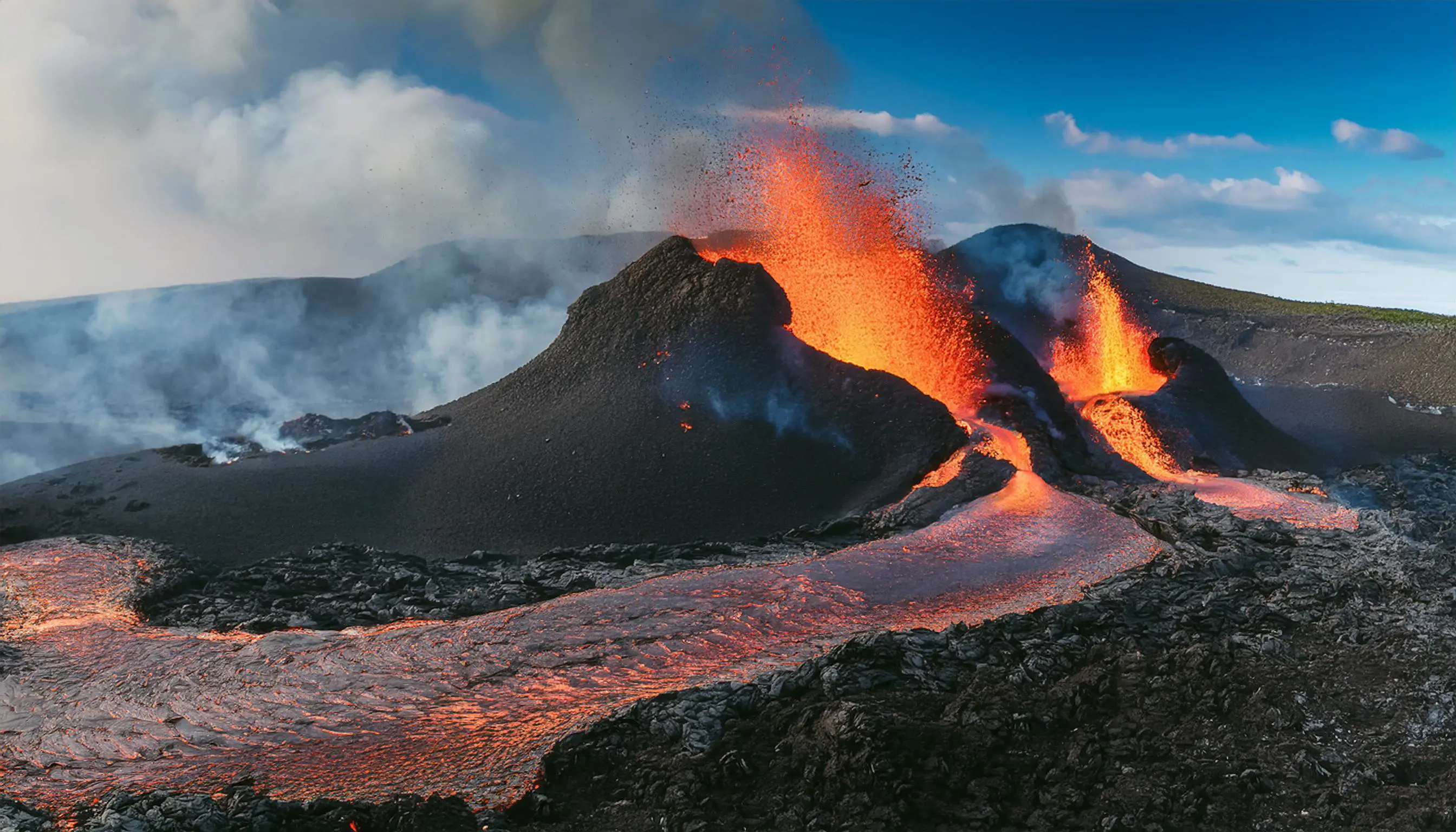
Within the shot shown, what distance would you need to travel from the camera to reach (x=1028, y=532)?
64.9 ft

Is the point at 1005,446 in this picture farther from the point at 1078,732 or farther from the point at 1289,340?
the point at 1289,340

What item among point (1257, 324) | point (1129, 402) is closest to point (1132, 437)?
point (1129, 402)

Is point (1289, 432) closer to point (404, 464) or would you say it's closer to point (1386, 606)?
point (1386, 606)

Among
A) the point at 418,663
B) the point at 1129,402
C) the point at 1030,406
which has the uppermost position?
the point at 1030,406

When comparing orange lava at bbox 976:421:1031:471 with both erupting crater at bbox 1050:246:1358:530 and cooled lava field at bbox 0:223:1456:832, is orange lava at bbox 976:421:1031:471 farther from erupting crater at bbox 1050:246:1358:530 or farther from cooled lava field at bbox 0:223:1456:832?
erupting crater at bbox 1050:246:1358:530

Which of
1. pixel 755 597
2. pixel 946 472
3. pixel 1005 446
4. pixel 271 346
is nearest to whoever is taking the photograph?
pixel 755 597

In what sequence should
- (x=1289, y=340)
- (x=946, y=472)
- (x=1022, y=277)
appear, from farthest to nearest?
(x=1289, y=340)
(x=1022, y=277)
(x=946, y=472)

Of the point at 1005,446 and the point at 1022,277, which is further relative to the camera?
the point at 1022,277

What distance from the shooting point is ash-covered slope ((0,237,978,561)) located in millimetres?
20766

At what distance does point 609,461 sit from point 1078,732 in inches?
524

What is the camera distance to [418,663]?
45.5 ft

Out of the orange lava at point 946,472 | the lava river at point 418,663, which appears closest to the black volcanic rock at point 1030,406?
the orange lava at point 946,472

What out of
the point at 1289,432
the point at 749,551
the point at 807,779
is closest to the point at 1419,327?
the point at 1289,432

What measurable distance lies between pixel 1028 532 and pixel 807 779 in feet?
36.6
